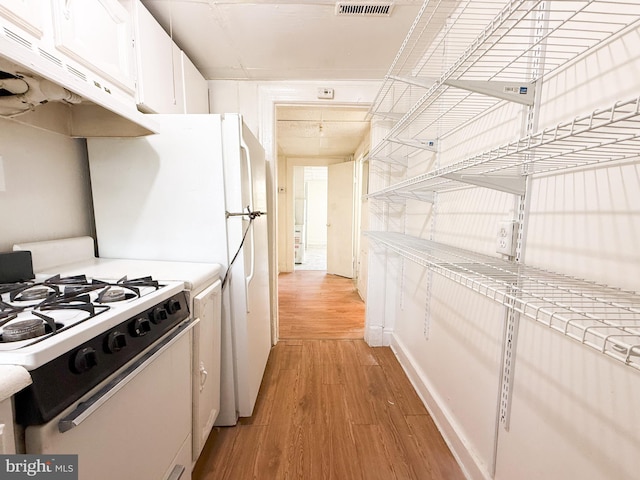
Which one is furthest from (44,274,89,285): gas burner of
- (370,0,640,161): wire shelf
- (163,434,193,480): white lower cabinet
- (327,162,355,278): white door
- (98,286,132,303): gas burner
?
(327,162,355,278): white door

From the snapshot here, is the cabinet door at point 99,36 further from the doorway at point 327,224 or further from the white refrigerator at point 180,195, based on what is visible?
the doorway at point 327,224

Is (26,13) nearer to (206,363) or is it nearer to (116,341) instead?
(116,341)

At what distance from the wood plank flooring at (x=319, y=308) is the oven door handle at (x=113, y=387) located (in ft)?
5.90

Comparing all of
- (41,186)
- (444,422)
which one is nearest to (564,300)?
(444,422)

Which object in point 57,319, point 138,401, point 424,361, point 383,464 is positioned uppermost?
point 57,319

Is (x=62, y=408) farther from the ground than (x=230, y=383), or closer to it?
farther from the ground

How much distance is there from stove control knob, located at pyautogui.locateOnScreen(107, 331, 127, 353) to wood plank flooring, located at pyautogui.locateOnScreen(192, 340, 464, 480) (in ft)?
3.11

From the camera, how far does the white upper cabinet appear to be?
177cm

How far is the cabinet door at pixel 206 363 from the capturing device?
109 cm

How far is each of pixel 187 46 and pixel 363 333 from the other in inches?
106

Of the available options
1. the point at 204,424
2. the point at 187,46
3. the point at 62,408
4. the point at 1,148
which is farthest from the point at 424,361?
the point at 187,46

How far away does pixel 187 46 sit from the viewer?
1.78m

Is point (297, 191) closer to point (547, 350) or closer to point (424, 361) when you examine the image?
point (424, 361)

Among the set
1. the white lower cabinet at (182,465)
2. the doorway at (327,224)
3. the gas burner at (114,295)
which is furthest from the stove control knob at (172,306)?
the doorway at (327,224)
